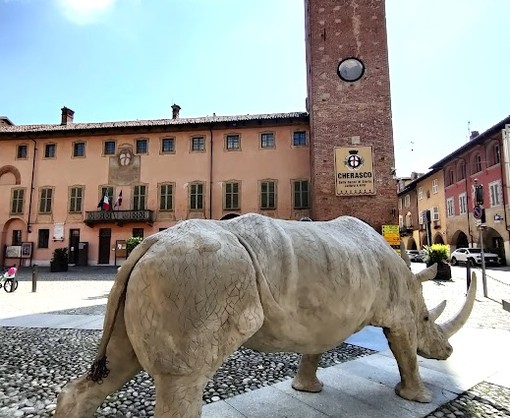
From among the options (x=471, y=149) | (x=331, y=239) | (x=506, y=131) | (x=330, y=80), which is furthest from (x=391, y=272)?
(x=471, y=149)

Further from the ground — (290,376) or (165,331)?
(165,331)

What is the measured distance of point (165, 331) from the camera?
60.6 inches

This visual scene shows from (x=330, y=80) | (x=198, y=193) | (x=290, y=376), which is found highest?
(x=330, y=80)

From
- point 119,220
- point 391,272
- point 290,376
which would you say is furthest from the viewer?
point 119,220

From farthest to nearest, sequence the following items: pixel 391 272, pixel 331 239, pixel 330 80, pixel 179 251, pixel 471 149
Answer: pixel 471 149, pixel 330 80, pixel 391 272, pixel 331 239, pixel 179 251

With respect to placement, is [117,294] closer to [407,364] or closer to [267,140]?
[407,364]

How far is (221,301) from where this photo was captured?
1.63 m

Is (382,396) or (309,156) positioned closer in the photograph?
(382,396)

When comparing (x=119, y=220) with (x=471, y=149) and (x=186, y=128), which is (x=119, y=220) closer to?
(x=186, y=128)

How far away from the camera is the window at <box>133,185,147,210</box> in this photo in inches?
1005

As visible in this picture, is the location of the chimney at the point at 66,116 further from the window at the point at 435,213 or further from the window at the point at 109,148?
the window at the point at 435,213

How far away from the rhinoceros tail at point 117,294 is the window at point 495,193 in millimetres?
29419

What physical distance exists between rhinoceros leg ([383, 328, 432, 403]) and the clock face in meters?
21.9

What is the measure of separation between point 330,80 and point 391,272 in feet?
71.3
